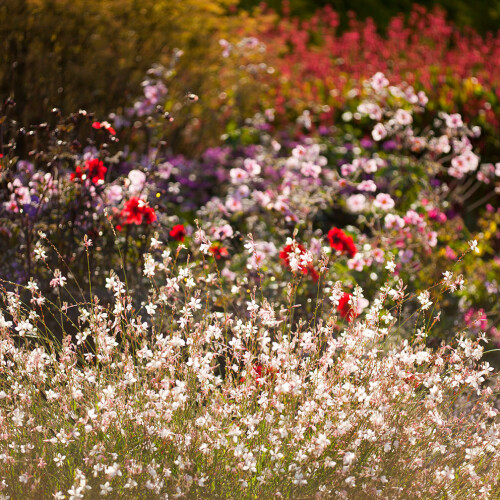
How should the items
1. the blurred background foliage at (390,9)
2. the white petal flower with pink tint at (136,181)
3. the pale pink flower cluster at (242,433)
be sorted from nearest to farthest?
the pale pink flower cluster at (242,433) → the white petal flower with pink tint at (136,181) → the blurred background foliage at (390,9)

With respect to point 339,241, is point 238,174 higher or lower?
lower

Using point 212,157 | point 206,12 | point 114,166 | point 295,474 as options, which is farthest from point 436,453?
point 206,12

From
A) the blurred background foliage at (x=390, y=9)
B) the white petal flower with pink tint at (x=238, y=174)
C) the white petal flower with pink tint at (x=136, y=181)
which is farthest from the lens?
the blurred background foliage at (x=390, y=9)

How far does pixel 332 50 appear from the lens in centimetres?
1141

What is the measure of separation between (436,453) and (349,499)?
1.70 ft

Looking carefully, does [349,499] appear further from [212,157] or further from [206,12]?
[206,12]

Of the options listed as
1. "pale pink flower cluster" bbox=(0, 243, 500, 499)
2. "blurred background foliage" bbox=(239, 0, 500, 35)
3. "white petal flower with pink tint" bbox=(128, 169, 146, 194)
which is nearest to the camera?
"pale pink flower cluster" bbox=(0, 243, 500, 499)

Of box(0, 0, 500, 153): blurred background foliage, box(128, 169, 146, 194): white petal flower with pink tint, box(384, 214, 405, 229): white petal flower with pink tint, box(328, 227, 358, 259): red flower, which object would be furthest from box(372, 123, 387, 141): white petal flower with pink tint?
box(128, 169, 146, 194): white petal flower with pink tint

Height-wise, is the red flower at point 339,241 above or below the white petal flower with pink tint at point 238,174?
above

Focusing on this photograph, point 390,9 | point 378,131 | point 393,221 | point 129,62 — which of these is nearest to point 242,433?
point 393,221

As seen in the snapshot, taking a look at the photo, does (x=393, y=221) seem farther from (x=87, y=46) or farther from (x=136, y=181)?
(x=87, y=46)

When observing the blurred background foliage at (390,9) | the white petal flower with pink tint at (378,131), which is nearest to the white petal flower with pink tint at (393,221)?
the white petal flower with pink tint at (378,131)

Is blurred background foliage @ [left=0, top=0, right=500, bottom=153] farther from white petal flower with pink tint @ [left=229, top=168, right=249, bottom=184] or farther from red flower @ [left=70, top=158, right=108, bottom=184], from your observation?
red flower @ [left=70, top=158, right=108, bottom=184]

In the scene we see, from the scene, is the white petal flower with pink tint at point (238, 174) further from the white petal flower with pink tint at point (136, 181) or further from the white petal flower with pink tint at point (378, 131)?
the white petal flower with pink tint at point (378, 131)
